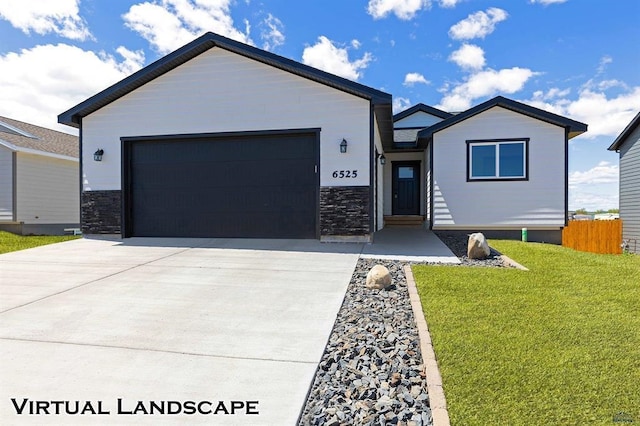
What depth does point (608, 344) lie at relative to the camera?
9.86ft

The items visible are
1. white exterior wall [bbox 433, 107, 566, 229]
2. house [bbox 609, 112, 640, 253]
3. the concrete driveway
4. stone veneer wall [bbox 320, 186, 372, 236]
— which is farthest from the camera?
house [bbox 609, 112, 640, 253]

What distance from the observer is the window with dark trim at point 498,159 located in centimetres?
1024

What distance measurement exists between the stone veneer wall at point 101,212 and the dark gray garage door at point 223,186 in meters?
0.29

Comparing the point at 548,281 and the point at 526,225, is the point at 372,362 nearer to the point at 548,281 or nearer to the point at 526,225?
the point at 548,281

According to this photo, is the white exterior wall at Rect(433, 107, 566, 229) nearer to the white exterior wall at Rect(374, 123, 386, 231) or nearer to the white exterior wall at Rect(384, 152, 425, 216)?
the white exterior wall at Rect(374, 123, 386, 231)

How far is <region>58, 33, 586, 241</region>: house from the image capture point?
853 cm

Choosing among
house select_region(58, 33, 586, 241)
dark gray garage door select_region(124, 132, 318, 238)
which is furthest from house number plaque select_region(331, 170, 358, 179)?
dark gray garage door select_region(124, 132, 318, 238)

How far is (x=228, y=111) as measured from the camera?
9109 mm

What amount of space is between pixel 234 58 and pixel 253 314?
295 inches

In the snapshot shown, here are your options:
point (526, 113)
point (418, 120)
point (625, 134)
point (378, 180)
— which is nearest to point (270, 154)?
point (378, 180)

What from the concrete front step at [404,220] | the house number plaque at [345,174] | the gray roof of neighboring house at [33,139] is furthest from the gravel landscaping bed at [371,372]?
the gray roof of neighboring house at [33,139]

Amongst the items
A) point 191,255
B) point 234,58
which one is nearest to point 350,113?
point 234,58

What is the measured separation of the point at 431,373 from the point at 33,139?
18636 mm

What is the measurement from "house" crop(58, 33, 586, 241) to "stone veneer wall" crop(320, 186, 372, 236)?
25 millimetres
